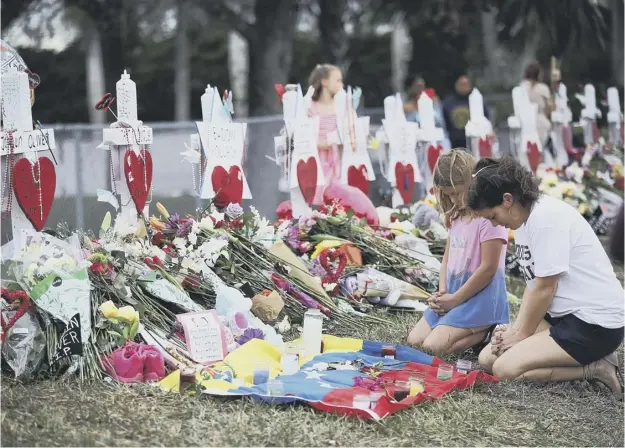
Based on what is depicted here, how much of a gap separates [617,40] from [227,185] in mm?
10148

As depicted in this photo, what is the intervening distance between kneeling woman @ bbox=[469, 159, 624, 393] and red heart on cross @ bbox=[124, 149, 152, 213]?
208 centimetres

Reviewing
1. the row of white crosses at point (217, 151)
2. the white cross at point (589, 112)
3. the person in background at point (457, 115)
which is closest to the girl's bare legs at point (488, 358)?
the row of white crosses at point (217, 151)

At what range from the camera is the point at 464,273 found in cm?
552

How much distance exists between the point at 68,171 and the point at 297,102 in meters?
2.37

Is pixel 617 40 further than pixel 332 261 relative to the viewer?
Yes

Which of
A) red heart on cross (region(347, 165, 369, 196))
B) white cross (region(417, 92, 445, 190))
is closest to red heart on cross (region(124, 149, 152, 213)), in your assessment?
red heart on cross (region(347, 165, 369, 196))

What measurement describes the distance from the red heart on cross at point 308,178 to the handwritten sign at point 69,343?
3.12m

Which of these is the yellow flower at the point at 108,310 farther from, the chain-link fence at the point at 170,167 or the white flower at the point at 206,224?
the chain-link fence at the point at 170,167

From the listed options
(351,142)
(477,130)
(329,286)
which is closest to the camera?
(329,286)

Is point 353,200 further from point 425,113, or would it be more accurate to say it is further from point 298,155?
point 425,113

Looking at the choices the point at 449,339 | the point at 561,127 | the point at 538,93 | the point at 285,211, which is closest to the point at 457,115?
the point at 538,93

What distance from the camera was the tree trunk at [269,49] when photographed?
14.8m

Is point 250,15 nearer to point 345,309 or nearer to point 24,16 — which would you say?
point 24,16

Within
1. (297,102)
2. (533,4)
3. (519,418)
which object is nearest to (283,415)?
(519,418)
